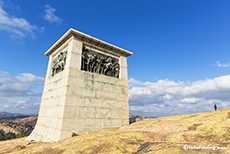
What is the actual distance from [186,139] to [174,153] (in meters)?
1.99

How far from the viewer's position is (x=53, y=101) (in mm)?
12086

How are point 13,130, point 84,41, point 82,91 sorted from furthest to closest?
point 13,130 → point 84,41 → point 82,91

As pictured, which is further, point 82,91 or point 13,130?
point 13,130

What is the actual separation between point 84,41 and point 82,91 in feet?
15.6

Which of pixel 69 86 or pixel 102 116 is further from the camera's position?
pixel 102 116

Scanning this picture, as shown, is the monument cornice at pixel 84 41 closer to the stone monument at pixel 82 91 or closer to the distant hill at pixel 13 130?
the stone monument at pixel 82 91

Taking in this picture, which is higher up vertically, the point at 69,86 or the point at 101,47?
the point at 101,47

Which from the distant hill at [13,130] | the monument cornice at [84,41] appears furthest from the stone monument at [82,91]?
the distant hill at [13,130]

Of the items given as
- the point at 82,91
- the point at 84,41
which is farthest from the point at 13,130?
the point at 84,41

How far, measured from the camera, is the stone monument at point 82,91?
10.5 metres

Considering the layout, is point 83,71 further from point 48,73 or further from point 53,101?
point 48,73

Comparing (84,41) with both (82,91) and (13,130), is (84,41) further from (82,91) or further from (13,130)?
(13,130)

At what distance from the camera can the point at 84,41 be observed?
1277 centimetres

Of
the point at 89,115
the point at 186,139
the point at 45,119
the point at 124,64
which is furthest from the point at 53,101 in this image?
the point at 186,139
